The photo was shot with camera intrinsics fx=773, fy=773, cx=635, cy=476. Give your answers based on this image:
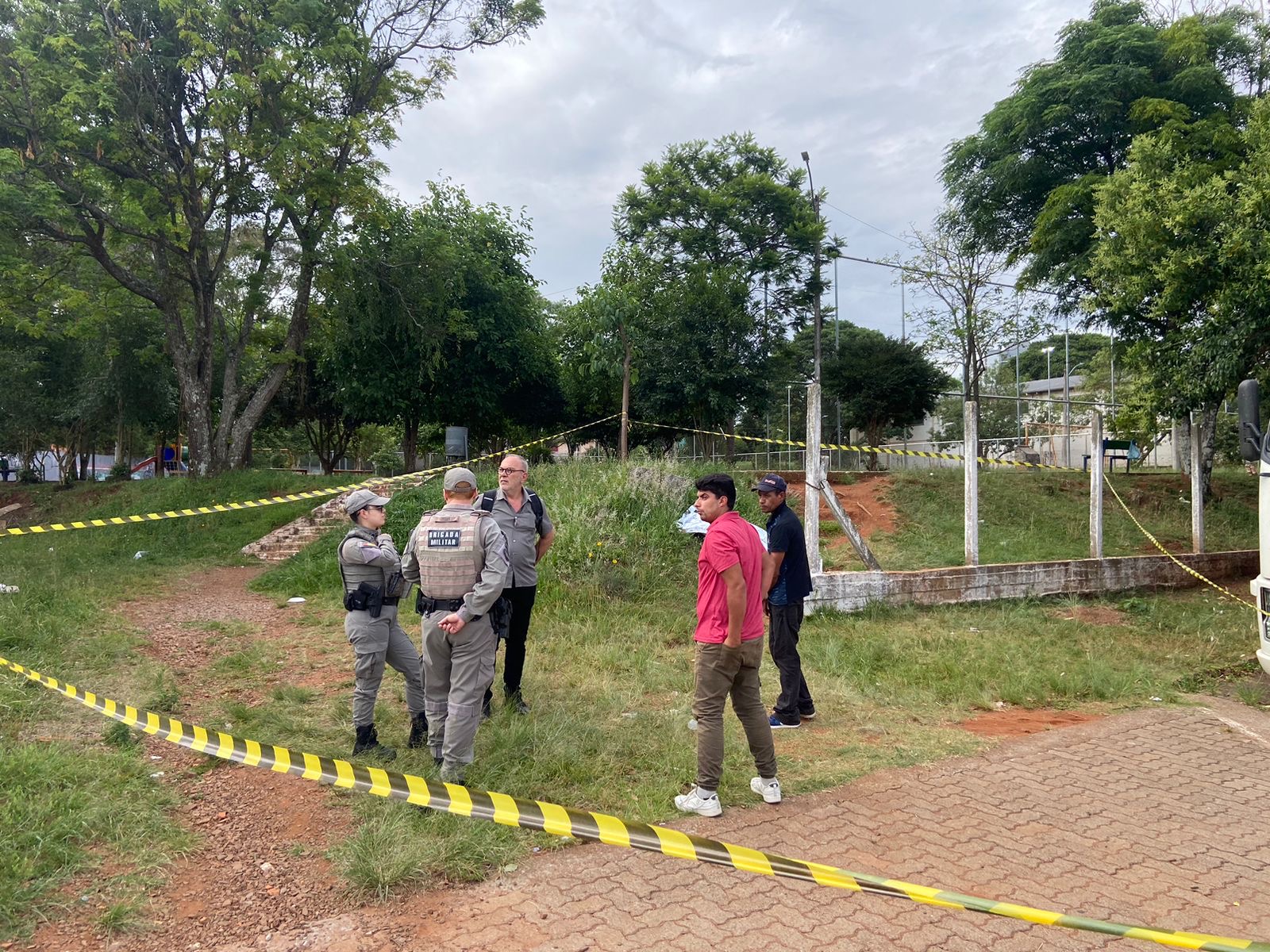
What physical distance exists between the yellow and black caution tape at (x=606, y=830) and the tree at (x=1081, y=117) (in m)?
12.2

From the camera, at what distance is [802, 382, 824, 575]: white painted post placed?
7777 millimetres

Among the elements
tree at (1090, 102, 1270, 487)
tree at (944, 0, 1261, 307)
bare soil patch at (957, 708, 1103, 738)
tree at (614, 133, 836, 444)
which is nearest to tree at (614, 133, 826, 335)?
tree at (614, 133, 836, 444)

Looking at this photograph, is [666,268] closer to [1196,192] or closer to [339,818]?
[1196,192]

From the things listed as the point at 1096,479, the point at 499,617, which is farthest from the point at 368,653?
the point at 1096,479

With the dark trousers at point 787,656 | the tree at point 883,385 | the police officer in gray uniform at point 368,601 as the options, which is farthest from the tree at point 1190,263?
the tree at point 883,385

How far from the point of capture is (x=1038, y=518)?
13492 millimetres

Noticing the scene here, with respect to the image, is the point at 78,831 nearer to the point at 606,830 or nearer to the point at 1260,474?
the point at 606,830

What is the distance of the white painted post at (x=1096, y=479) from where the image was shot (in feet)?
31.8

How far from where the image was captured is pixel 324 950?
2635mm

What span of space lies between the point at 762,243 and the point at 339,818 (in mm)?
22055

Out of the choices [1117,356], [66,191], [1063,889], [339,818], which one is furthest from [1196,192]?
[66,191]

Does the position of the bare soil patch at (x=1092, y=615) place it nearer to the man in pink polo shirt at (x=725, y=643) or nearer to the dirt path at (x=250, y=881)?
the man in pink polo shirt at (x=725, y=643)

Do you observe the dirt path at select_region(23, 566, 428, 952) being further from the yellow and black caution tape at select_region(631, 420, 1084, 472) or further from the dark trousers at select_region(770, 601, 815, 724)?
the yellow and black caution tape at select_region(631, 420, 1084, 472)

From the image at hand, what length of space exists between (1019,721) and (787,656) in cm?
178
